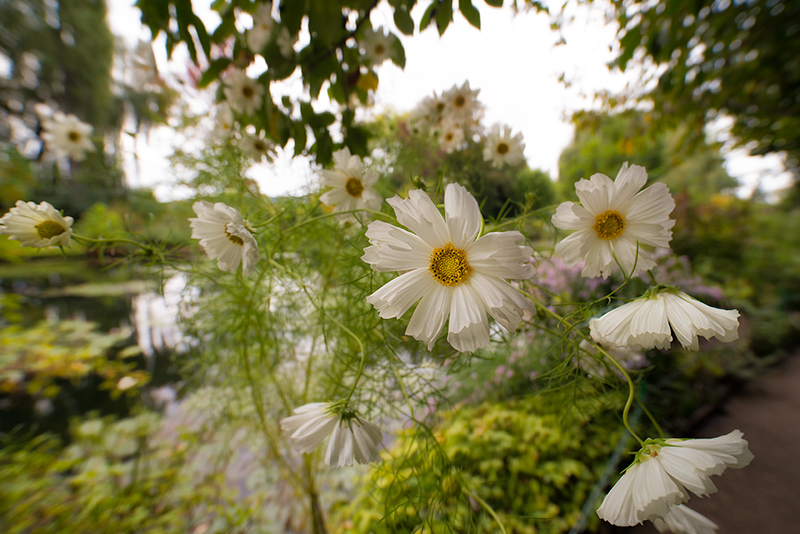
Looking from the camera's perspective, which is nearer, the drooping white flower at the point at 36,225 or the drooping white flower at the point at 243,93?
the drooping white flower at the point at 36,225

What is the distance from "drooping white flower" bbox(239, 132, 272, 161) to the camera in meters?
0.58

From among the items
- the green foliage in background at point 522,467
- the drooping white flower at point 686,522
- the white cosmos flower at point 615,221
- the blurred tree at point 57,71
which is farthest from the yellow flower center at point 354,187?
the blurred tree at point 57,71

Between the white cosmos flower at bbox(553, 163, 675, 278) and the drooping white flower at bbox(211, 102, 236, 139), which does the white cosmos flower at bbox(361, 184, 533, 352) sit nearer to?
the white cosmos flower at bbox(553, 163, 675, 278)

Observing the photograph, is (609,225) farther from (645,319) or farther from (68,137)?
(68,137)

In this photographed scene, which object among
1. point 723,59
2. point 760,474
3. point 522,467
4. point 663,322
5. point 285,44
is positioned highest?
point 723,59

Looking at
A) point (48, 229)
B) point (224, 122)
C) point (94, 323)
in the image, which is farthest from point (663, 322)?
point (94, 323)

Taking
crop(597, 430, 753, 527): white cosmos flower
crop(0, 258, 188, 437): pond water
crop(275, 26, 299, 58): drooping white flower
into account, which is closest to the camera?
crop(597, 430, 753, 527): white cosmos flower

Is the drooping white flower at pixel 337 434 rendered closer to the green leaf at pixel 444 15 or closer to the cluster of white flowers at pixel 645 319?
the cluster of white flowers at pixel 645 319

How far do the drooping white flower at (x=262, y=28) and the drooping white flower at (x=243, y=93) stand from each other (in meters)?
0.06

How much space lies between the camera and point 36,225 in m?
0.31

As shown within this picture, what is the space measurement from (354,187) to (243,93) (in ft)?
1.16

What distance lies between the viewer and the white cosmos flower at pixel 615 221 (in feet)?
0.79

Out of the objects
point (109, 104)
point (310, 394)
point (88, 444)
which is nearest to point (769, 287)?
point (310, 394)

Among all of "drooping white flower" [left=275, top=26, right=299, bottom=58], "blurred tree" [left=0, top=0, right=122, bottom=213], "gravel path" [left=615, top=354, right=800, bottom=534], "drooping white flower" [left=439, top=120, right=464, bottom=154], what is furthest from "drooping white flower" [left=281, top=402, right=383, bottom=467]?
"blurred tree" [left=0, top=0, right=122, bottom=213]
